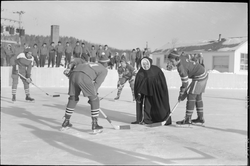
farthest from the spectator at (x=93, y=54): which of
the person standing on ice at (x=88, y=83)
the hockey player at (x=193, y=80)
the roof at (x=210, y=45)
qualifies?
the roof at (x=210, y=45)

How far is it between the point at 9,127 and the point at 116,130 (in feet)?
5.96

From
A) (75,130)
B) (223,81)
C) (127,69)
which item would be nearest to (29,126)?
(75,130)

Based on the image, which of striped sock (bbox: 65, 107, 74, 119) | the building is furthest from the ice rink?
the building

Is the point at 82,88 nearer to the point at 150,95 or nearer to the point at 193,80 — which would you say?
the point at 150,95

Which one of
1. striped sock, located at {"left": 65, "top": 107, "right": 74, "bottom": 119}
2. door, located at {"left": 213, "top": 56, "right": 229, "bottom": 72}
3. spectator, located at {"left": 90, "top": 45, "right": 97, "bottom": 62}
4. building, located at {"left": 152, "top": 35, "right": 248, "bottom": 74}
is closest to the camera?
striped sock, located at {"left": 65, "top": 107, "right": 74, "bottom": 119}

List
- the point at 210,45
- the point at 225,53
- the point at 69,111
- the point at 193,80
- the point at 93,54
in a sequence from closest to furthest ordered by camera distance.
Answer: the point at 69,111 → the point at 193,80 → the point at 93,54 → the point at 225,53 → the point at 210,45

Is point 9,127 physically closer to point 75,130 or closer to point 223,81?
point 75,130

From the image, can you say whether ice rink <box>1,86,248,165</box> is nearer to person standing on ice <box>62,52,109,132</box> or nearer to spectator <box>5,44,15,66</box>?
person standing on ice <box>62,52,109,132</box>

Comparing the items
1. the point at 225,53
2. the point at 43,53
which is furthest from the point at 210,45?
the point at 43,53

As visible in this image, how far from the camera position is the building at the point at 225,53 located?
24734mm

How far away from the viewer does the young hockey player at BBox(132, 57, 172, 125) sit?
5.93 meters

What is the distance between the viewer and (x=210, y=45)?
27875 millimetres

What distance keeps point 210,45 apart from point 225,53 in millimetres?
2723

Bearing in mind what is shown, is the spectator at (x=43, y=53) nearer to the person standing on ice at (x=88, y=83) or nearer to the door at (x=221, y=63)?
the person standing on ice at (x=88, y=83)
